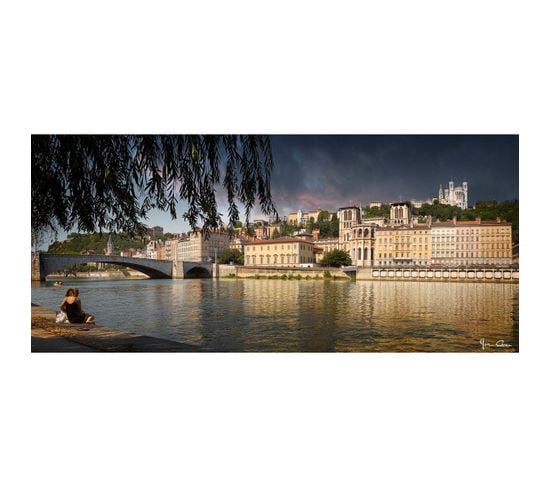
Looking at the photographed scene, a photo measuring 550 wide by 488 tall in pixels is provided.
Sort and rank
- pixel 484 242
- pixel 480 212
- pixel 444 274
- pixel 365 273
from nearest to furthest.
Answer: pixel 480 212
pixel 484 242
pixel 444 274
pixel 365 273

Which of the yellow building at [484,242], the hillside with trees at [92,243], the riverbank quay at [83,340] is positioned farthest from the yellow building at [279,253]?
the yellow building at [484,242]

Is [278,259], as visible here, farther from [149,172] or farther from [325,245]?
[149,172]

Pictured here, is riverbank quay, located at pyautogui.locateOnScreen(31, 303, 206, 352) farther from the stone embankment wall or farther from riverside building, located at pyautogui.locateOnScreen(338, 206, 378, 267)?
the stone embankment wall

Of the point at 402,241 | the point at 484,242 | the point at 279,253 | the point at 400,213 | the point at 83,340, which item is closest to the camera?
the point at 83,340

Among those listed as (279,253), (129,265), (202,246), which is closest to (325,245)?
(279,253)

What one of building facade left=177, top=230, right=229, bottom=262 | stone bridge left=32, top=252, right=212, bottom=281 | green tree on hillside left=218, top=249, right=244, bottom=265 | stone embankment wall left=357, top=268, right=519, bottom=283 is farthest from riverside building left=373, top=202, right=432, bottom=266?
stone bridge left=32, top=252, right=212, bottom=281
